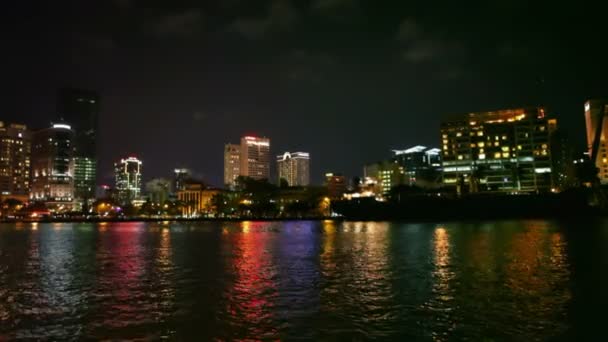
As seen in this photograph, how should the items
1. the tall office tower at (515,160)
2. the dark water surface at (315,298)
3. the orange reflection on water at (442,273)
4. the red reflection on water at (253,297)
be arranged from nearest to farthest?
the dark water surface at (315,298) → the red reflection on water at (253,297) → the orange reflection on water at (442,273) → the tall office tower at (515,160)

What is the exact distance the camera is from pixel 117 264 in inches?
1410

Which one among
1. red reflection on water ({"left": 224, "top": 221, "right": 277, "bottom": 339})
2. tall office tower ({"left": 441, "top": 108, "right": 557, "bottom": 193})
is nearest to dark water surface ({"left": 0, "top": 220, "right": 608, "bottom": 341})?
red reflection on water ({"left": 224, "top": 221, "right": 277, "bottom": 339})

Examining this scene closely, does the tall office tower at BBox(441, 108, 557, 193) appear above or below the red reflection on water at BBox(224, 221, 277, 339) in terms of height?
above

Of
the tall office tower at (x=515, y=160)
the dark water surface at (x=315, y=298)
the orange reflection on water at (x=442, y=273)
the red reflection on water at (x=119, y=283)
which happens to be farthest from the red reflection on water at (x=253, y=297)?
the tall office tower at (x=515, y=160)

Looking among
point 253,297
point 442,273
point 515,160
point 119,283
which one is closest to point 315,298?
point 253,297

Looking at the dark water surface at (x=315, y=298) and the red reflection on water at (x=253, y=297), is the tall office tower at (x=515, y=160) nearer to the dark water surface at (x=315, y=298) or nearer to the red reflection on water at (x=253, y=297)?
the dark water surface at (x=315, y=298)

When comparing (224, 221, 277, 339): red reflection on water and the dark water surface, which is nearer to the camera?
the dark water surface

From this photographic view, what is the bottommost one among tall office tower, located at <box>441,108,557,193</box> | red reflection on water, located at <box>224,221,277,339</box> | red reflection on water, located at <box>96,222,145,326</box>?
red reflection on water, located at <box>224,221,277,339</box>

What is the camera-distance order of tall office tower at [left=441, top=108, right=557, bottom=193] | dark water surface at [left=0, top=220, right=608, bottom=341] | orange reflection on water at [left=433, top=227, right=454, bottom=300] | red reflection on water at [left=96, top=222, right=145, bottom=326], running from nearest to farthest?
dark water surface at [left=0, top=220, right=608, bottom=341], red reflection on water at [left=96, top=222, right=145, bottom=326], orange reflection on water at [left=433, top=227, right=454, bottom=300], tall office tower at [left=441, top=108, right=557, bottom=193]

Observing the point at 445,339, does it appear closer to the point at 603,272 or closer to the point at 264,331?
the point at 264,331

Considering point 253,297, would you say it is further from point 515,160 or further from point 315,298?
point 515,160

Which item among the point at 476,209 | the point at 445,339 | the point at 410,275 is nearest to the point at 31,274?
the point at 410,275

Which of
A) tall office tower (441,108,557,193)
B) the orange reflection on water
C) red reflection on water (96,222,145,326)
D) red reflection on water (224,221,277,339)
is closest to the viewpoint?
red reflection on water (224,221,277,339)

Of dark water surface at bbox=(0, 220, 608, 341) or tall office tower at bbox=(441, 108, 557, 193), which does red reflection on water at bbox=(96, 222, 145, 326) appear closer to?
dark water surface at bbox=(0, 220, 608, 341)
